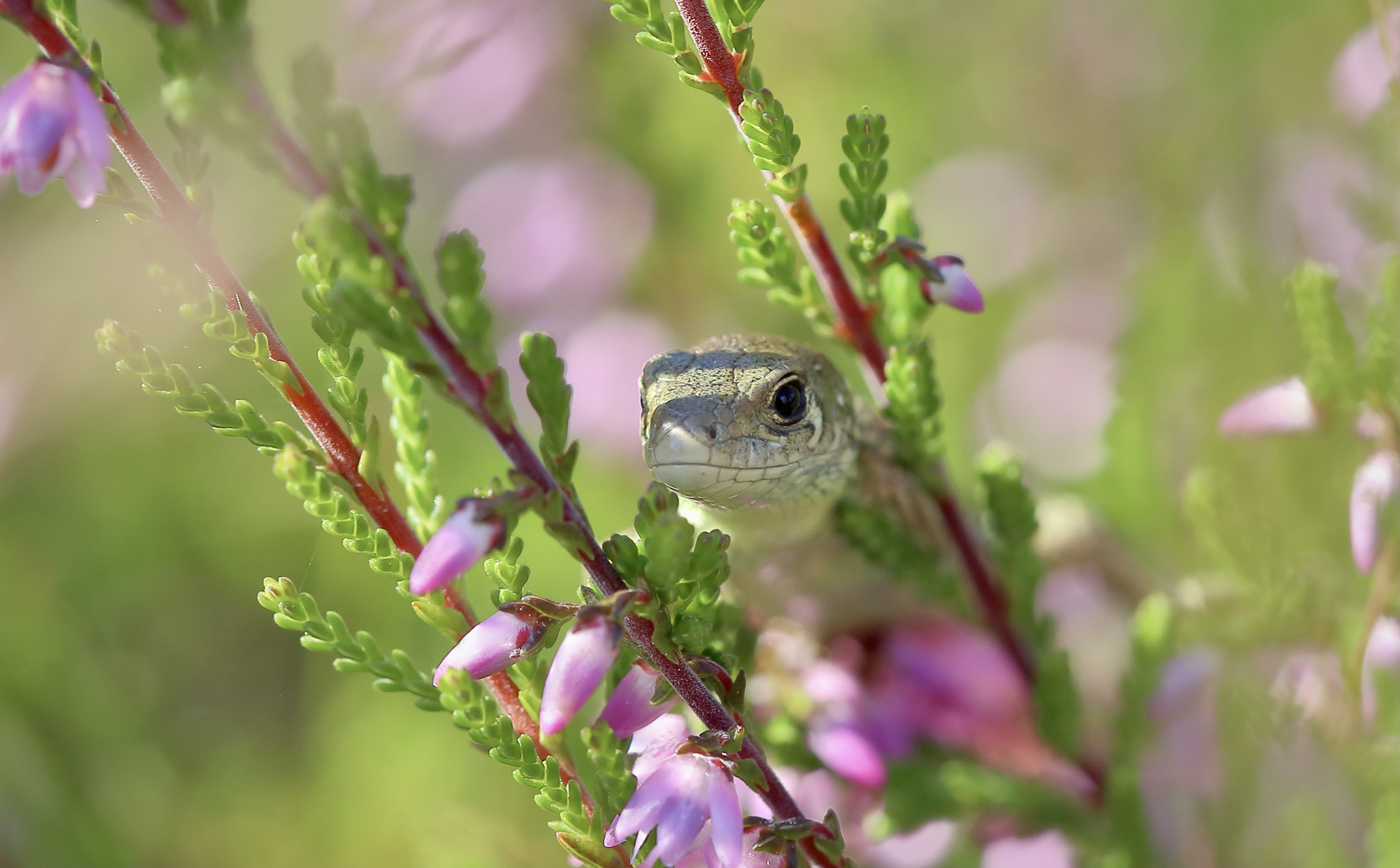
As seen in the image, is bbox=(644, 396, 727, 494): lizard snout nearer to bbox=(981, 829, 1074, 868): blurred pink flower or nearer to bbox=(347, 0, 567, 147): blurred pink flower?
bbox=(981, 829, 1074, 868): blurred pink flower

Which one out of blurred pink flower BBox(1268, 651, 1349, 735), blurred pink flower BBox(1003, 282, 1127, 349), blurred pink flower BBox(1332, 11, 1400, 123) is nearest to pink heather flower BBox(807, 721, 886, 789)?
blurred pink flower BBox(1268, 651, 1349, 735)

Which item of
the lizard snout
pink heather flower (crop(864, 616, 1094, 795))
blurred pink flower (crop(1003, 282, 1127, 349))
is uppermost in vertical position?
blurred pink flower (crop(1003, 282, 1127, 349))

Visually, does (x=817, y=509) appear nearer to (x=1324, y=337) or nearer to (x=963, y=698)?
(x=963, y=698)

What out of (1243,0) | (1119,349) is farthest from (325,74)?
(1243,0)

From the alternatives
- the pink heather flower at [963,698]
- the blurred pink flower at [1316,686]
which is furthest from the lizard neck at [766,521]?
the blurred pink flower at [1316,686]

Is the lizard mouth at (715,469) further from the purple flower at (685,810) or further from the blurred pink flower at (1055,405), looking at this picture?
the blurred pink flower at (1055,405)

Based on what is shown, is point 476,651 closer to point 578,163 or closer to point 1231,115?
point 578,163
